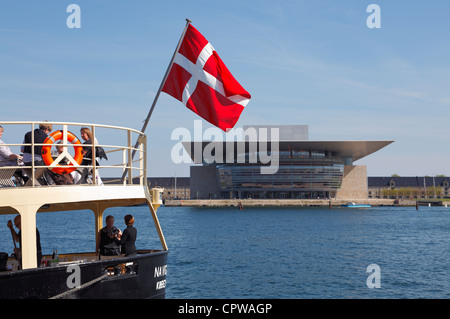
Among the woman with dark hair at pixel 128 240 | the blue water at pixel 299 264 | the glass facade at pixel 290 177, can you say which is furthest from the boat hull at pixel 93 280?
the glass facade at pixel 290 177

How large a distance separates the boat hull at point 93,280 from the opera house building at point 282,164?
4643 inches

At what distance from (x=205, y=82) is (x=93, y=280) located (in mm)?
4714

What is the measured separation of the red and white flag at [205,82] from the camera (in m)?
10.9

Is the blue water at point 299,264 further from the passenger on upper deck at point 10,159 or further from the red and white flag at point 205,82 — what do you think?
the passenger on upper deck at point 10,159

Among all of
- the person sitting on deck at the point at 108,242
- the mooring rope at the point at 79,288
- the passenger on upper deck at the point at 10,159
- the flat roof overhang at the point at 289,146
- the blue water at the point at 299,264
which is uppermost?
the flat roof overhang at the point at 289,146

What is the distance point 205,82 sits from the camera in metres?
10.9

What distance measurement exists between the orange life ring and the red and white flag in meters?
2.92

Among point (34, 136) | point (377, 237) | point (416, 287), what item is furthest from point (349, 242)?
point (34, 136)

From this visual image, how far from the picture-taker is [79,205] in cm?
1120

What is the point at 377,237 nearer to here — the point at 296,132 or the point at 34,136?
the point at 34,136

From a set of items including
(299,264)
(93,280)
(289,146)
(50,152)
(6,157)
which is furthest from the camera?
(289,146)

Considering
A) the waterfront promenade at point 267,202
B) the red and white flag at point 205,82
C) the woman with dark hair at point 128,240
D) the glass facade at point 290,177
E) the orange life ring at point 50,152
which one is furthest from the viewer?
the glass facade at point 290,177

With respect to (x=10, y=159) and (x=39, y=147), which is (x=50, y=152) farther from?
(x=10, y=159)

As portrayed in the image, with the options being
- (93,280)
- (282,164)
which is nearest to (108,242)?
(93,280)
